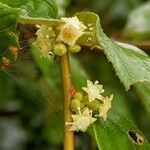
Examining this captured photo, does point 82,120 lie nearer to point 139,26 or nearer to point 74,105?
point 74,105

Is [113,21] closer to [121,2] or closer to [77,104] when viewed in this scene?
[121,2]

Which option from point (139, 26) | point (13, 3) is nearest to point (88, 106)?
point (13, 3)

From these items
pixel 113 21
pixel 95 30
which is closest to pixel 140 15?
pixel 113 21

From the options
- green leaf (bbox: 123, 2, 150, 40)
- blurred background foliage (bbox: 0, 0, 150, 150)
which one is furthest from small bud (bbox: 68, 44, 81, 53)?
green leaf (bbox: 123, 2, 150, 40)

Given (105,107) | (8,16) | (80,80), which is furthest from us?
(80,80)

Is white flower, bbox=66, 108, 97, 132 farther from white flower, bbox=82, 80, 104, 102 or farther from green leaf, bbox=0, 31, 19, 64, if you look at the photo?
green leaf, bbox=0, 31, 19, 64

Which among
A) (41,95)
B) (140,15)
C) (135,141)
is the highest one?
(140,15)

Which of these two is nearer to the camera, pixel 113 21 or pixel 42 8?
pixel 42 8
